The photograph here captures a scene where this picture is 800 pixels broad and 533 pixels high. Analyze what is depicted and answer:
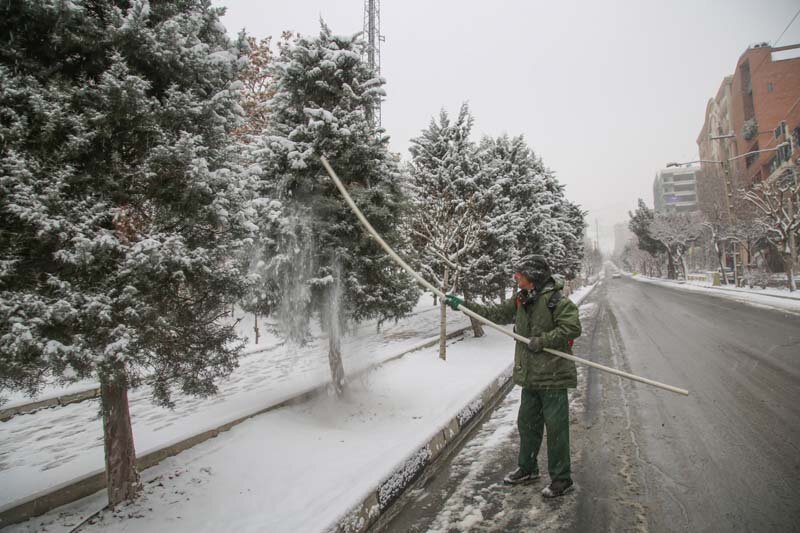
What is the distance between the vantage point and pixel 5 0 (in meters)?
2.36

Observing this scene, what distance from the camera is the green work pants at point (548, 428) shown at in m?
3.59

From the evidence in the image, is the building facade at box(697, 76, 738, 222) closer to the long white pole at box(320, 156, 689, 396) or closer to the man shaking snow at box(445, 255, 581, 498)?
the long white pole at box(320, 156, 689, 396)

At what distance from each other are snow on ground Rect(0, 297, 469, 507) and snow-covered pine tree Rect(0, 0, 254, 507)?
1126 mm

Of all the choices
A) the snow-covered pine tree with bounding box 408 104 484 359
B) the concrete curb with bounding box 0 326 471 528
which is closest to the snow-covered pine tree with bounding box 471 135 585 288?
the snow-covered pine tree with bounding box 408 104 484 359

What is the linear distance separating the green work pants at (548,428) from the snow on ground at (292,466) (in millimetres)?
1143

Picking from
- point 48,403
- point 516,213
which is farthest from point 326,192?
point 516,213

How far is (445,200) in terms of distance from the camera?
9742mm

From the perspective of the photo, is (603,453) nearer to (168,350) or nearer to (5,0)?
(168,350)

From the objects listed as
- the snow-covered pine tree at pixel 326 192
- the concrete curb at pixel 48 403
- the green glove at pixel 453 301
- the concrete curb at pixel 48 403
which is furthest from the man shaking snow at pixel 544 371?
the concrete curb at pixel 48 403

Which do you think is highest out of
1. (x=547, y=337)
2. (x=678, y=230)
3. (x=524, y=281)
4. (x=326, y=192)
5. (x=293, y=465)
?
(x=678, y=230)

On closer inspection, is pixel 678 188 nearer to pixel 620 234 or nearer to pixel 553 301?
pixel 620 234

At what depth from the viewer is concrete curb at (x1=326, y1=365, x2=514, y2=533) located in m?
3.25

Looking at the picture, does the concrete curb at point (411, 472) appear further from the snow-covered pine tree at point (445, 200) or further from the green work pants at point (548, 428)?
the snow-covered pine tree at point (445, 200)

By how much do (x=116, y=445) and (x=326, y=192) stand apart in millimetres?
4061
